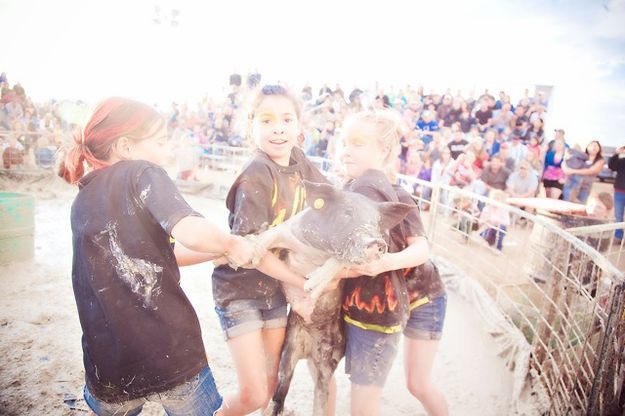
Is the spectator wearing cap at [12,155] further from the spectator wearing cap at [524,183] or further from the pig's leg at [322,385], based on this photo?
the spectator wearing cap at [524,183]

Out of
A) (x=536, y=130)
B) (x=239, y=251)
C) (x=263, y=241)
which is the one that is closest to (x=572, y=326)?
(x=263, y=241)

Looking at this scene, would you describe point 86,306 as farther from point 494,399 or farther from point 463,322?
point 463,322

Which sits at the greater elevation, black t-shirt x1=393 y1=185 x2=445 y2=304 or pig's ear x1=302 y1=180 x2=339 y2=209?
pig's ear x1=302 y1=180 x2=339 y2=209

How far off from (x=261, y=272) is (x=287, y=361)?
0.49 m

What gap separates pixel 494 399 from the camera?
3119 millimetres

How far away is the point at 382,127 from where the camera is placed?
6.75ft

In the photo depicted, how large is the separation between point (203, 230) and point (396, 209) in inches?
32.4

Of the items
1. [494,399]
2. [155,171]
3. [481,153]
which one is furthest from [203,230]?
[481,153]

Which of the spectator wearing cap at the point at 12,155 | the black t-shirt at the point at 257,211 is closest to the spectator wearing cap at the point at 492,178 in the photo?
the black t-shirt at the point at 257,211

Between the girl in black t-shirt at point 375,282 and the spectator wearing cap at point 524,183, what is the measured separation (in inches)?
296

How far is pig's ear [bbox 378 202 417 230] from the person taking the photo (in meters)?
1.68

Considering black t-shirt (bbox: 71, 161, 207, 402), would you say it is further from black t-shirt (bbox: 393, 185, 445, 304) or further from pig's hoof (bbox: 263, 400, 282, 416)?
black t-shirt (bbox: 393, 185, 445, 304)

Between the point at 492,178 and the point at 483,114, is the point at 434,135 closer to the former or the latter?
the point at 492,178

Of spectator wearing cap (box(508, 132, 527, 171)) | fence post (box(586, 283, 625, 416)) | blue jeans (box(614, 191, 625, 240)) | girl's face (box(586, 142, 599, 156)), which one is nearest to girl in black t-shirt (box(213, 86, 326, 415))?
fence post (box(586, 283, 625, 416))
